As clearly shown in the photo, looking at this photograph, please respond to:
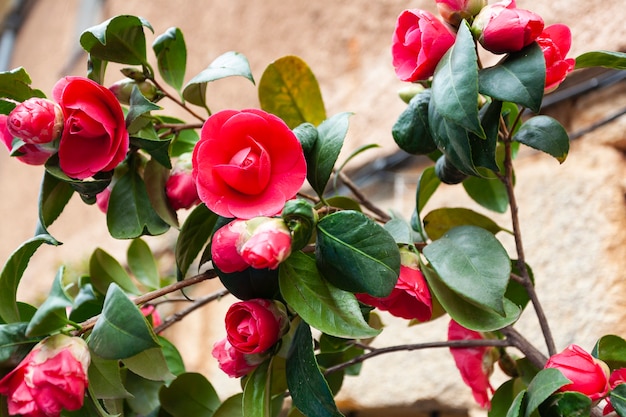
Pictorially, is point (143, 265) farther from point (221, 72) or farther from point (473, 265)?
point (473, 265)

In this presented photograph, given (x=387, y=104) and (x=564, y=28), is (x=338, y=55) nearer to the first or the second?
(x=387, y=104)

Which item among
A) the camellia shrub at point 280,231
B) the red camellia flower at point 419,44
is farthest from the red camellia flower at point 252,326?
the red camellia flower at point 419,44

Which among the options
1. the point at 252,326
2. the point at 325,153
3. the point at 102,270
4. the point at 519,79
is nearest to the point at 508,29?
the point at 519,79

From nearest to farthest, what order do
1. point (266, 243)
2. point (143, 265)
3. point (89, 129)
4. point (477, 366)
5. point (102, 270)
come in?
point (266, 243) → point (89, 129) → point (477, 366) → point (102, 270) → point (143, 265)

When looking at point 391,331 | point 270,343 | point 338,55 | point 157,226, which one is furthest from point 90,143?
point 338,55

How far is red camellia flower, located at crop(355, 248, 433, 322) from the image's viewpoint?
0.49 meters

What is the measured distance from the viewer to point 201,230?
576 mm

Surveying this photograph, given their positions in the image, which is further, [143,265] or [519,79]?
[143,265]

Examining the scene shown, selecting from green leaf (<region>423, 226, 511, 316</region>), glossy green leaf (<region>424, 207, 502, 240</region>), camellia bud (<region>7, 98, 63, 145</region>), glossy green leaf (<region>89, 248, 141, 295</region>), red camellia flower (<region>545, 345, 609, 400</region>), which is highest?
camellia bud (<region>7, 98, 63, 145</region>)

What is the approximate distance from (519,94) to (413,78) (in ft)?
0.29

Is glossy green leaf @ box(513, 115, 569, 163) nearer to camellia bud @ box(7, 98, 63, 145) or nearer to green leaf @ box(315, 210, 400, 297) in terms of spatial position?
green leaf @ box(315, 210, 400, 297)

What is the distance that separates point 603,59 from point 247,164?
307mm

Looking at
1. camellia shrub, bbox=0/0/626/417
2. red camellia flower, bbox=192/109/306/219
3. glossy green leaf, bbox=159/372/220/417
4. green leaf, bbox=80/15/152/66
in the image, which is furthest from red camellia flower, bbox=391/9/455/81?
glossy green leaf, bbox=159/372/220/417

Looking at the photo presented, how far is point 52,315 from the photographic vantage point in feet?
1.49
